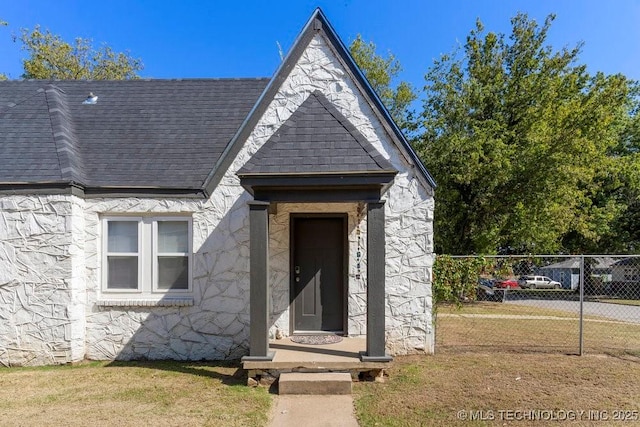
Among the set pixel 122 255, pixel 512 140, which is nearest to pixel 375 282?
pixel 122 255

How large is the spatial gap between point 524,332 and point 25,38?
91.7 feet

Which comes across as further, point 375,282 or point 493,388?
point 375,282

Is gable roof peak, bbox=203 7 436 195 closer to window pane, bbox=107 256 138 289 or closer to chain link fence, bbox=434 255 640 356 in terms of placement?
window pane, bbox=107 256 138 289

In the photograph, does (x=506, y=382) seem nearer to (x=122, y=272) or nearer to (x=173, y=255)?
(x=173, y=255)

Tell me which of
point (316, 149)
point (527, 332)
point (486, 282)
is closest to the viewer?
point (316, 149)

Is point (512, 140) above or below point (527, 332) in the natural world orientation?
above

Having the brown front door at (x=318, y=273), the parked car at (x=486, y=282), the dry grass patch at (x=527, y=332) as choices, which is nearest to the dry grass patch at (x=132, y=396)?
the brown front door at (x=318, y=273)

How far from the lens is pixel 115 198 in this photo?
695 centimetres

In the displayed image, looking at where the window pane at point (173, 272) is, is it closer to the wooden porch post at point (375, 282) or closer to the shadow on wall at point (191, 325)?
the shadow on wall at point (191, 325)

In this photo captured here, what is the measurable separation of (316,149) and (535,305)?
7.00 m

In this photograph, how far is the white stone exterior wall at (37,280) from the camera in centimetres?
650

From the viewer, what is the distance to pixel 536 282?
25.8 feet

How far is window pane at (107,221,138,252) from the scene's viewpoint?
7.09 meters

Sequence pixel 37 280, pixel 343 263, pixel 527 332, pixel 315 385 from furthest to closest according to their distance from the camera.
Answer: pixel 527 332 → pixel 343 263 → pixel 37 280 → pixel 315 385
